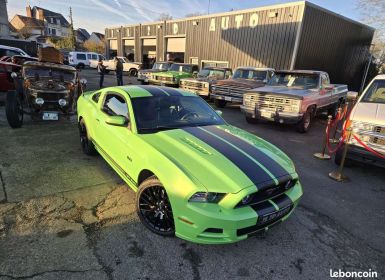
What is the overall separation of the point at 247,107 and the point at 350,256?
6622mm

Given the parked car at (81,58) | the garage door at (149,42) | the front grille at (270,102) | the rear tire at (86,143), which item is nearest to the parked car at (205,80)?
the front grille at (270,102)

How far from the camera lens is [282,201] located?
2.85m

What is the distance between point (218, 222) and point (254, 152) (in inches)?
43.1

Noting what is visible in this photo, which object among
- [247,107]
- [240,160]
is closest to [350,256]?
[240,160]

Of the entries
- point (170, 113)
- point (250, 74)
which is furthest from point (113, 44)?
point (170, 113)

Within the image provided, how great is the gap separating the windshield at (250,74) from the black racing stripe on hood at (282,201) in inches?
369

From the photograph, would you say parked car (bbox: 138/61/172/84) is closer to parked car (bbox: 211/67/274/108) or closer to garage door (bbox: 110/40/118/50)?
parked car (bbox: 211/67/274/108)

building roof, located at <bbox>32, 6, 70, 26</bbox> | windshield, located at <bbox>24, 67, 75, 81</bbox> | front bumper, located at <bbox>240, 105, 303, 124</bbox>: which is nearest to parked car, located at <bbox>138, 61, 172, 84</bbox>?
windshield, located at <bbox>24, 67, 75, 81</bbox>

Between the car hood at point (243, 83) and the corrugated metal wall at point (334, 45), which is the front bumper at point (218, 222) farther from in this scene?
the corrugated metal wall at point (334, 45)

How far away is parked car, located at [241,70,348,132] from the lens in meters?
7.95

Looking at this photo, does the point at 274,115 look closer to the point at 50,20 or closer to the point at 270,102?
the point at 270,102

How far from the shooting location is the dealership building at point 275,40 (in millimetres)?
16078

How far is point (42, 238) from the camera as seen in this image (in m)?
2.89

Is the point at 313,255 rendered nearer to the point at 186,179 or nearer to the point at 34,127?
the point at 186,179
